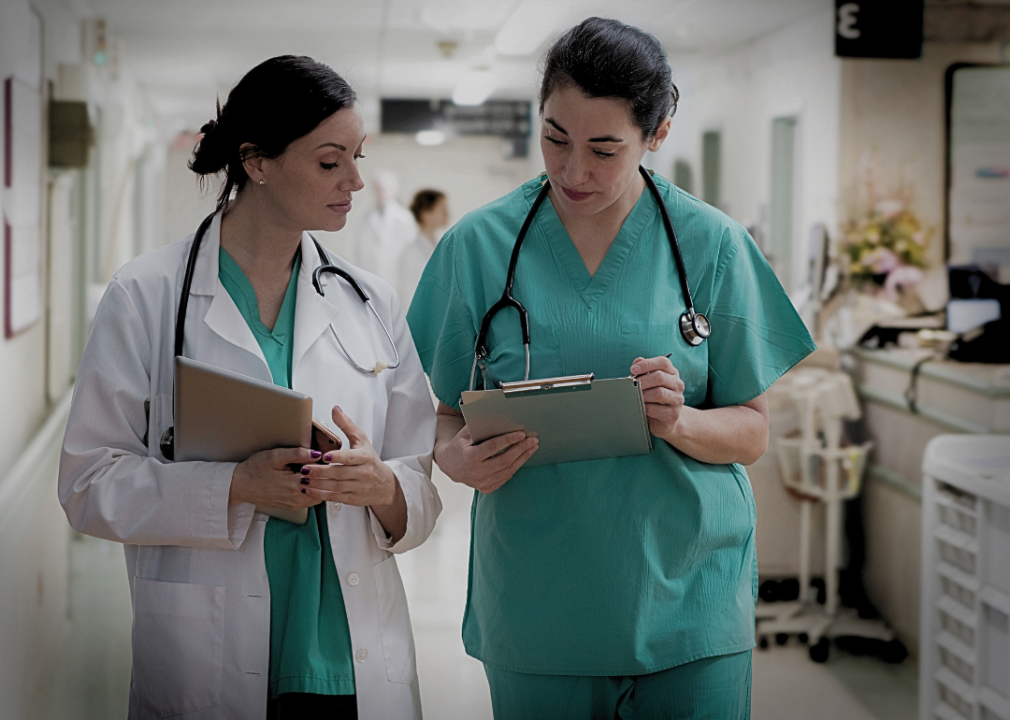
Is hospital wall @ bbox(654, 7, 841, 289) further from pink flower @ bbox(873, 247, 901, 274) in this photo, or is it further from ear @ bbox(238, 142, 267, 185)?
ear @ bbox(238, 142, 267, 185)

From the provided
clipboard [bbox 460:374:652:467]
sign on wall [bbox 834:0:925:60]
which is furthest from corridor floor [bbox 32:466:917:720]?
sign on wall [bbox 834:0:925:60]

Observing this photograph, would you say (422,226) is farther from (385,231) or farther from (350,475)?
(350,475)

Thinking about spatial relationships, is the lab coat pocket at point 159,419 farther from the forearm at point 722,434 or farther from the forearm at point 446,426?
the forearm at point 722,434

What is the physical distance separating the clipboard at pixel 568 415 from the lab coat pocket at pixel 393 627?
0.23 meters

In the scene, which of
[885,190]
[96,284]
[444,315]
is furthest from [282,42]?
[444,315]

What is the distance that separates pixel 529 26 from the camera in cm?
382

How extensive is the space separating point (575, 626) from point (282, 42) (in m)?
3.44

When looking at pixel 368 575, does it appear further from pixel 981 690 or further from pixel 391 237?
pixel 391 237

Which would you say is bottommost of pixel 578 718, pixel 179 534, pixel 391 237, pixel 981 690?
pixel 981 690

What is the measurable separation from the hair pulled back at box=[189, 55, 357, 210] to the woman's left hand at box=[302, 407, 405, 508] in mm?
373

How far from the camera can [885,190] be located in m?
3.30

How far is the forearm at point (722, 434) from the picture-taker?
126cm

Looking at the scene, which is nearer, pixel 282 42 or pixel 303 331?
pixel 303 331

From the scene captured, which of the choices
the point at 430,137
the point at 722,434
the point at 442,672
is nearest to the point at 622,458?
the point at 722,434
